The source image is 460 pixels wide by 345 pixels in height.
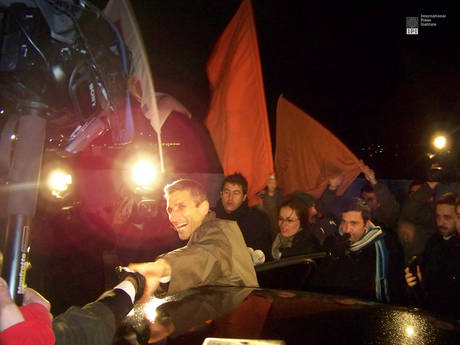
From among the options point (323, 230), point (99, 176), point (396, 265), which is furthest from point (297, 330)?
point (99, 176)

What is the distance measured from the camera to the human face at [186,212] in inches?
113

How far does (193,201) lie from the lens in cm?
287

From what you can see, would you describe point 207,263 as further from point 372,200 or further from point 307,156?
point 372,200

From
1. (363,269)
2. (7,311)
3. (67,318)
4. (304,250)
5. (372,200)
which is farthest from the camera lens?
(372,200)

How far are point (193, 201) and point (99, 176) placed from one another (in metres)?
5.77

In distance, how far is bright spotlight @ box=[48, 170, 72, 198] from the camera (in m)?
6.15

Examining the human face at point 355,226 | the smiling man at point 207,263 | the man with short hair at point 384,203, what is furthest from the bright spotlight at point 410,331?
the man with short hair at point 384,203

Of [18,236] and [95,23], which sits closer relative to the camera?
[18,236]

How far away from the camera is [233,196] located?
464 centimetres

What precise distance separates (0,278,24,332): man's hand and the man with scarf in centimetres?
248

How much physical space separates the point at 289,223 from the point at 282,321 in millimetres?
2316

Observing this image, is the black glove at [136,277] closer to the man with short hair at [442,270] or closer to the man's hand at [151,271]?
the man's hand at [151,271]

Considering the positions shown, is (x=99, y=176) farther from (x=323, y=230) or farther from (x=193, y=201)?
(x=193, y=201)

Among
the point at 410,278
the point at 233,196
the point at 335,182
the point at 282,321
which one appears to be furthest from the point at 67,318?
the point at 335,182
